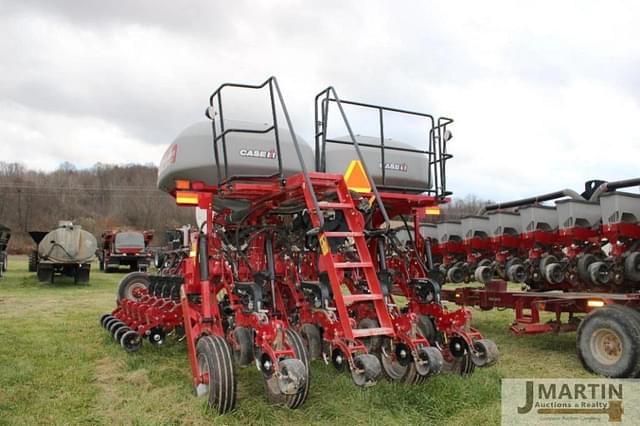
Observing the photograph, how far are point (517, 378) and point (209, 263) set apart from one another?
3.56 meters

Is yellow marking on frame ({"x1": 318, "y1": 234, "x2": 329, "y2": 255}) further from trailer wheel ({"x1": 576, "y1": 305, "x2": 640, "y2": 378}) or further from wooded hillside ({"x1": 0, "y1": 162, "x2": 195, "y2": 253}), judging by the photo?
wooded hillside ({"x1": 0, "y1": 162, "x2": 195, "y2": 253})

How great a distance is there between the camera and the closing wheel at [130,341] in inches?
281

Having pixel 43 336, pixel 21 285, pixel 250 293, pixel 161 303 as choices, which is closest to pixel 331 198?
pixel 250 293

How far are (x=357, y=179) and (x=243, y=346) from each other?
191cm

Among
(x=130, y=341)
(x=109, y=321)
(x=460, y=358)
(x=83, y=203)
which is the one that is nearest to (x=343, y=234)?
(x=460, y=358)

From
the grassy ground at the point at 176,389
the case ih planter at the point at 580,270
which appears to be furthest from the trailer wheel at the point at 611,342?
the grassy ground at the point at 176,389

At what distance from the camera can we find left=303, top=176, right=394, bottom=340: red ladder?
432 cm

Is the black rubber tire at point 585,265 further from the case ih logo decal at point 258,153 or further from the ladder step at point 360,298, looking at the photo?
the case ih logo decal at point 258,153

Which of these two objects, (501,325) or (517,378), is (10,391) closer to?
(517,378)

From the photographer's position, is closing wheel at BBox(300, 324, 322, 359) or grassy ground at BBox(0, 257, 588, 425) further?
closing wheel at BBox(300, 324, 322, 359)

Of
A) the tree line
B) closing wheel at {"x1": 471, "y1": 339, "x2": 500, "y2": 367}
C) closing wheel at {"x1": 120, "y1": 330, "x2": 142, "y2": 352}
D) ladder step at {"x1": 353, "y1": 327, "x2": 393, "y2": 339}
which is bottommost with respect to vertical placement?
closing wheel at {"x1": 120, "y1": 330, "x2": 142, "y2": 352}

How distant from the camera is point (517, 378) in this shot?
5.99 meters

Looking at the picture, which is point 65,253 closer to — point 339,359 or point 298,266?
point 298,266

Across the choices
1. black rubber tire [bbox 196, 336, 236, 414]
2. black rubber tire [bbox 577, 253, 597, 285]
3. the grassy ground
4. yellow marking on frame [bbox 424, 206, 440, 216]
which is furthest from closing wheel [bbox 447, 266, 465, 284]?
black rubber tire [bbox 196, 336, 236, 414]
